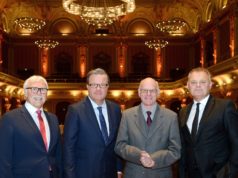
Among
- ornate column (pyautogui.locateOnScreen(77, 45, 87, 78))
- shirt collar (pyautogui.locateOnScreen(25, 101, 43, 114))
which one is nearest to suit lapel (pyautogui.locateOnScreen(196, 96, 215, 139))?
shirt collar (pyautogui.locateOnScreen(25, 101, 43, 114))

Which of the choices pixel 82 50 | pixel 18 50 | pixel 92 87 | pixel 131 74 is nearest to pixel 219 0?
pixel 131 74

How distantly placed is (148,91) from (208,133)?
75 cm

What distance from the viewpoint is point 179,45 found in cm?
3138

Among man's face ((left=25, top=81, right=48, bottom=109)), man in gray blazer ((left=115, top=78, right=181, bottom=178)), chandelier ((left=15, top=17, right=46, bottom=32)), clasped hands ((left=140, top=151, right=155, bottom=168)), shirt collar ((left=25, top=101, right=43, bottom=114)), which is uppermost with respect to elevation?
chandelier ((left=15, top=17, right=46, bottom=32))

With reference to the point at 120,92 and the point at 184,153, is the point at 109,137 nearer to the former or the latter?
the point at 184,153

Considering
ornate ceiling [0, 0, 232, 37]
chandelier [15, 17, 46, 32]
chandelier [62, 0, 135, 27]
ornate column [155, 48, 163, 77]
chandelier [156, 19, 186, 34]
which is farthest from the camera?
ornate column [155, 48, 163, 77]

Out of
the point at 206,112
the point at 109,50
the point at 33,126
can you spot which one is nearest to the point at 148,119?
the point at 206,112

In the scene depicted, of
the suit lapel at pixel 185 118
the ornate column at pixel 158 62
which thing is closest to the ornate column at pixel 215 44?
the ornate column at pixel 158 62

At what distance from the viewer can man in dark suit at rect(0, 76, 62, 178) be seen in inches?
156

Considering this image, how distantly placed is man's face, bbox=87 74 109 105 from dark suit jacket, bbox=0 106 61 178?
756 millimetres

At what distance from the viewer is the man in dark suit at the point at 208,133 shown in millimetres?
4055

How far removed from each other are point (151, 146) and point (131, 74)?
27189 millimetres

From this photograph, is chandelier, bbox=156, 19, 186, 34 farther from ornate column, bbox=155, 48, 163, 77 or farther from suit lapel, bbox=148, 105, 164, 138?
suit lapel, bbox=148, 105, 164, 138

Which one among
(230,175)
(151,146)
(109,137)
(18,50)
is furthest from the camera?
(18,50)
